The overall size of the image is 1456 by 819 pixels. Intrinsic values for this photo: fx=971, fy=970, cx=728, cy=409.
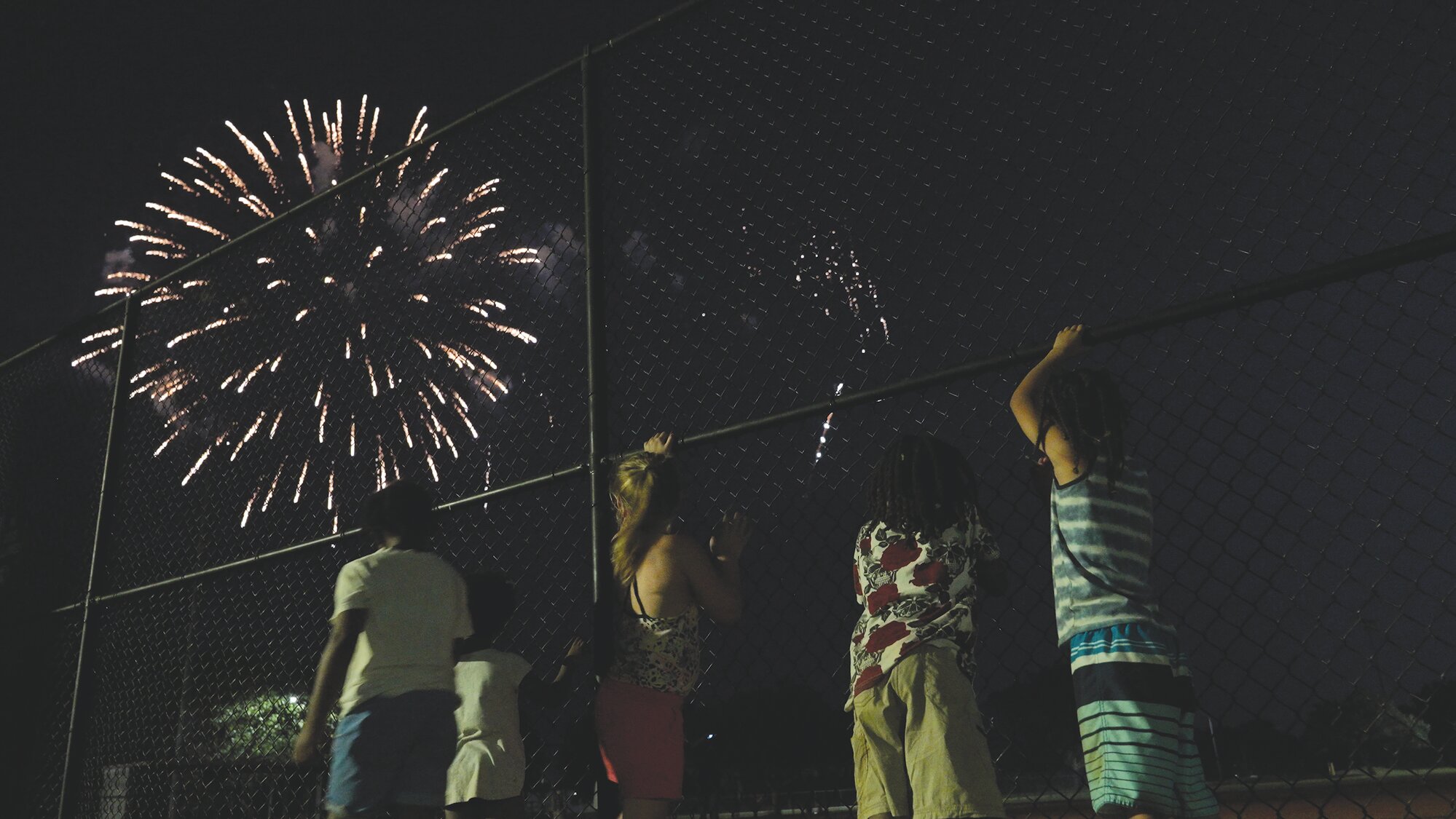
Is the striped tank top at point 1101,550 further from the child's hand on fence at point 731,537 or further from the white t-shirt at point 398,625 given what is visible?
the white t-shirt at point 398,625

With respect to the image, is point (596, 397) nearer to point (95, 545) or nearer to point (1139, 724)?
point (1139, 724)

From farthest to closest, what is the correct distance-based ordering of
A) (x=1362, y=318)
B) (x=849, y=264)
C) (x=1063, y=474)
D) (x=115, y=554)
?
(x=115, y=554)
(x=849, y=264)
(x=1063, y=474)
(x=1362, y=318)

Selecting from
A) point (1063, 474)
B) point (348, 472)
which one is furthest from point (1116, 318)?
point (348, 472)

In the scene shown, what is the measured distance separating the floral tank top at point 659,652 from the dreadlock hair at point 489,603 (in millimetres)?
715

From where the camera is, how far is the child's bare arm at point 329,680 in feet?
9.17

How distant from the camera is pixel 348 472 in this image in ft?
16.5

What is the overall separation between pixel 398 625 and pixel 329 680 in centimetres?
24

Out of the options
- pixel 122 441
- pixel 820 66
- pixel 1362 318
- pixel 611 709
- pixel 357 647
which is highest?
pixel 820 66

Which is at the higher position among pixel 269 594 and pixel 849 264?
pixel 849 264

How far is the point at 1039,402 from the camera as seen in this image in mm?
2783

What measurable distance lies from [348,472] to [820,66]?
10.4 feet

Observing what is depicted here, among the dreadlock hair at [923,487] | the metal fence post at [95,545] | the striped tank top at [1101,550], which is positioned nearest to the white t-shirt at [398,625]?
the dreadlock hair at [923,487]

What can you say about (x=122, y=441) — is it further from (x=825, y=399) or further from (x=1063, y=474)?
(x=1063, y=474)

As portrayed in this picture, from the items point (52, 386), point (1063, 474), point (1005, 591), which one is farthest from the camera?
point (52, 386)
